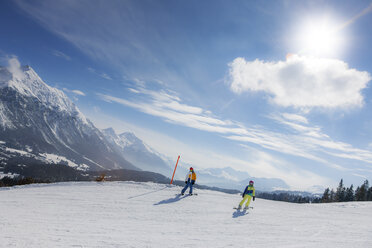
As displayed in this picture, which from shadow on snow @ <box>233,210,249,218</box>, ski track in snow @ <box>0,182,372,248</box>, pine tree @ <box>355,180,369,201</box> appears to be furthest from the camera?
pine tree @ <box>355,180,369,201</box>

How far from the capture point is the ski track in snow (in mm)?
8078

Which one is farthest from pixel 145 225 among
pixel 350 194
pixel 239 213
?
pixel 350 194

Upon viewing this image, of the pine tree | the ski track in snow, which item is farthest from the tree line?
the ski track in snow

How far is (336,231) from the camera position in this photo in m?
11.4

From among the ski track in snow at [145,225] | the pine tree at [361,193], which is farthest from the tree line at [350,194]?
the ski track in snow at [145,225]

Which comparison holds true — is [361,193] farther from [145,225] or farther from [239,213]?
[145,225]

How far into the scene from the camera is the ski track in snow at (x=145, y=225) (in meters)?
8.08

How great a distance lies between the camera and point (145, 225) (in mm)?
10273

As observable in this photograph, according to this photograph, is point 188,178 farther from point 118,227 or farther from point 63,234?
point 63,234

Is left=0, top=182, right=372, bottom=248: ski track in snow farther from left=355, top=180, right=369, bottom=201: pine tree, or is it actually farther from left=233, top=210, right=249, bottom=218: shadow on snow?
left=355, top=180, right=369, bottom=201: pine tree

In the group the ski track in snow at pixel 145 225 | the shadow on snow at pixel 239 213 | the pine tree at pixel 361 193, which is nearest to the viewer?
the ski track in snow at pixel 145 225

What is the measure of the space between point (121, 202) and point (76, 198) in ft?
10.4

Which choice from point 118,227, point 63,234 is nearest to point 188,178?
point 118,227

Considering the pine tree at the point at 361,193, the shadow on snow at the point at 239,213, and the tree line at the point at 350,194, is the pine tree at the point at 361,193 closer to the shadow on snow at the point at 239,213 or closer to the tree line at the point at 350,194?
the tree line at the point at 350,194
